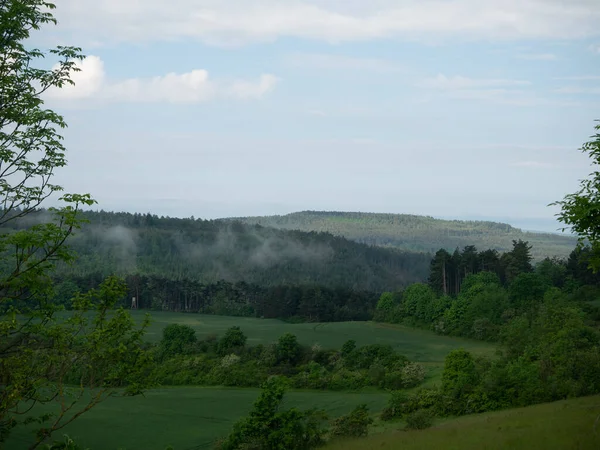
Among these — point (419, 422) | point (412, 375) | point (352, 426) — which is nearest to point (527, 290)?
point (412, 375)

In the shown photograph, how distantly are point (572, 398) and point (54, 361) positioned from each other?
3248cm

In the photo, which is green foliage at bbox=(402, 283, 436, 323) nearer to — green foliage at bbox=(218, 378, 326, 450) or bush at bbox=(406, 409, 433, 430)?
bush at bbox=(406, 409, 433, 430)

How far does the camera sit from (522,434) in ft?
84.5

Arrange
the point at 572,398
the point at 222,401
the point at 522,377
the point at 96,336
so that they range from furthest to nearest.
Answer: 1. the point at 222,401
2. the point at 522,377
3. the point at 572,398
4. the point at 96,336

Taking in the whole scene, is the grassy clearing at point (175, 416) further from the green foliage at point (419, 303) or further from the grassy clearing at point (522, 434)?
the green foliage at point (419, 303)

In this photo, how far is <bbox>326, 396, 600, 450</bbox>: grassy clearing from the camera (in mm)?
22484

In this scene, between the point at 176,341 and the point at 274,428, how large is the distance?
52.9m

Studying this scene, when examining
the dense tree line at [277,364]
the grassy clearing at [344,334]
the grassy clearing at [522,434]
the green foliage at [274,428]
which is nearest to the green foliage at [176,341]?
the dense tree line at [277,364]

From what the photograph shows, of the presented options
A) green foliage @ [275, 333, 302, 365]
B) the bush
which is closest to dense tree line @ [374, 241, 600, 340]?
green foliage @ [275, 333, 302, 365]

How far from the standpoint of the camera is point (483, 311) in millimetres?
93312

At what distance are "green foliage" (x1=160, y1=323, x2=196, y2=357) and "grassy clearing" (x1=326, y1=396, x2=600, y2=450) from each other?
5309 cm

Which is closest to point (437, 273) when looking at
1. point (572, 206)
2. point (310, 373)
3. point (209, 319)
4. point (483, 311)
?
point (483, 311)

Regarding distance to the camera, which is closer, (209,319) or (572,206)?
(572,206)

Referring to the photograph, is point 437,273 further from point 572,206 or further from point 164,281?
point 572,206
